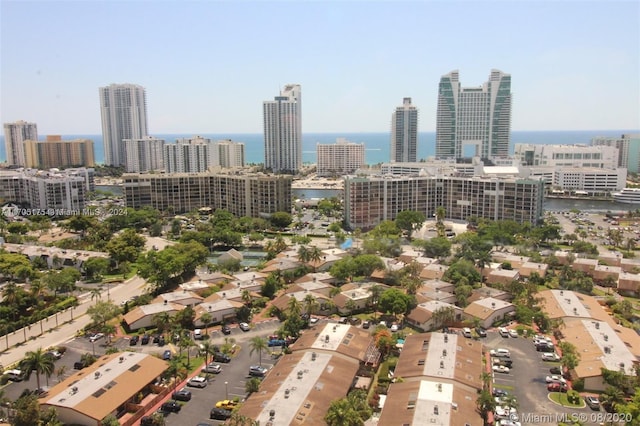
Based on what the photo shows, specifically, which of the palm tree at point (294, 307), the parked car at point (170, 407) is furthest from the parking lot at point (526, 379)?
the parked car at point (170, 407)

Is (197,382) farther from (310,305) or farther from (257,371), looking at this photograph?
(310,305)

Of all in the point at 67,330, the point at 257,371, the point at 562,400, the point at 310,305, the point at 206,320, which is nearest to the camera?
the point at 562,400

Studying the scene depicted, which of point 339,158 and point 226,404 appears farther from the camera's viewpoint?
point 339,158

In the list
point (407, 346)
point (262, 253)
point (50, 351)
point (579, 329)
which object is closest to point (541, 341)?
point (579, 329)

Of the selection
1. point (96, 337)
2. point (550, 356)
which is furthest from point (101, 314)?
point (550, 356)

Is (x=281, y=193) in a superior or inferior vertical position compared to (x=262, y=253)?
superior

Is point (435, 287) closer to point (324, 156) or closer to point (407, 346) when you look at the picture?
point (407, 346)

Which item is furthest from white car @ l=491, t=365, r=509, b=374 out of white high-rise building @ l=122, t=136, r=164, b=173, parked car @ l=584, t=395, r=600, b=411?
white high-rise building @ l=122, t=136, r=164, b=173
